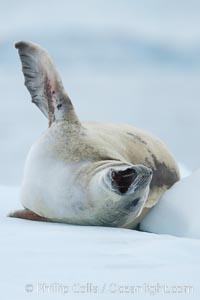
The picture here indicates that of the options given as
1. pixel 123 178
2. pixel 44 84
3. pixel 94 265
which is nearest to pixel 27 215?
pixel 44 84

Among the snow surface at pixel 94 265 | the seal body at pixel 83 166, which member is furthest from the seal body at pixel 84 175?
the snow surface at pixel 94 265

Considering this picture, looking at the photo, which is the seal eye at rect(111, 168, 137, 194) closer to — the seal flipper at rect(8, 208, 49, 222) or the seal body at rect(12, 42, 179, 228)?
the seal body at rect(12, 42, 179, 228)

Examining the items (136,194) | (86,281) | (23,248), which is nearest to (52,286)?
(86,281)

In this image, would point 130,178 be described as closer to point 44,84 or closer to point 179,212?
point 179,212

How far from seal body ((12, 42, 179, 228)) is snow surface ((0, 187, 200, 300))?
165mm

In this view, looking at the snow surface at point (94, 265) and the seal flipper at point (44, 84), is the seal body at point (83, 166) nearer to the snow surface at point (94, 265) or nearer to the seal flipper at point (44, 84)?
the seal flipper at point (44, 84)

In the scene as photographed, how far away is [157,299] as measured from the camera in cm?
143

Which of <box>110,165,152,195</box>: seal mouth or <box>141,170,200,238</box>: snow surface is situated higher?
<box>110,165,152,195</box>: seal mouth

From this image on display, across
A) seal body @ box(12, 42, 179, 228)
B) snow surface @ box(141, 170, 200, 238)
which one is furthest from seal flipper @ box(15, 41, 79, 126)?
snow surface @ box(141, 170, 200, 238)

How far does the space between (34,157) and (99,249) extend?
3.01ft

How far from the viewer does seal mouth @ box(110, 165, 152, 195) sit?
216 cm

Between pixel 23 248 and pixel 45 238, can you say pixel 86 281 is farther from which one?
pixel 45 238

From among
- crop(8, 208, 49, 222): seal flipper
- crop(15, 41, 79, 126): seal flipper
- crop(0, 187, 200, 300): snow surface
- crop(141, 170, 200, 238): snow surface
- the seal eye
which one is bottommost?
crop(8, 208, 49, 222): seal flipper

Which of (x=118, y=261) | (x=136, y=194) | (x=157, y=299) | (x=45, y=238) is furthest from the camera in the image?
(x=136, y=194)
